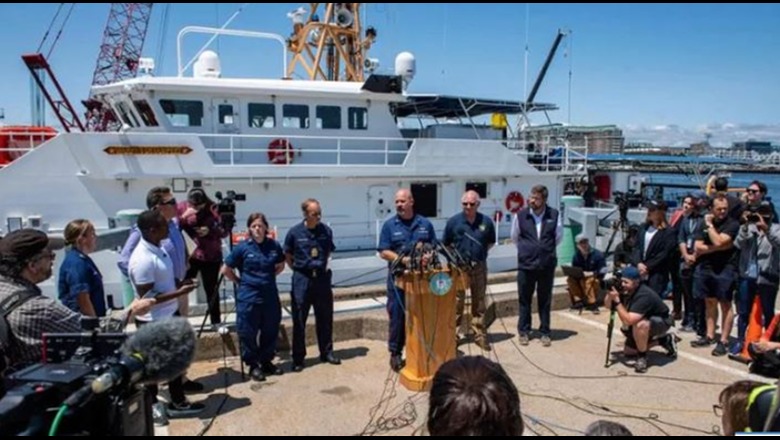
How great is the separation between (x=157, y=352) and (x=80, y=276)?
222 centimetres

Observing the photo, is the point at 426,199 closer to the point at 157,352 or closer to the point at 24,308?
the point at 24,308

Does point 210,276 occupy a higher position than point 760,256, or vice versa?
point 760,256

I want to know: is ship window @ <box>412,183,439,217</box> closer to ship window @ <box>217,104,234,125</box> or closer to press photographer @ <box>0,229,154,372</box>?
ship window @ <box>217,104,234,125</box>

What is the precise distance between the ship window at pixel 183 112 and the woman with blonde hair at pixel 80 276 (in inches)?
286

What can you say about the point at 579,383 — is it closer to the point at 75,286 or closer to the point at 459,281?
the point at 459,281

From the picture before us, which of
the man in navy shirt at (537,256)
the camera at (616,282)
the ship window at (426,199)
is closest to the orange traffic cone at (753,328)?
the camera at (616,282)

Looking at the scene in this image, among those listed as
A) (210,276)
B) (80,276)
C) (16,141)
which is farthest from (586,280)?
(16,141)

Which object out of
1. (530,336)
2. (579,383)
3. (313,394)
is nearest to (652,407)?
(579,383)

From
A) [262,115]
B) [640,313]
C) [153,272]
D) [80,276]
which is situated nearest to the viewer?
[80,276]

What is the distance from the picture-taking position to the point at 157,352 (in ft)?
5.74

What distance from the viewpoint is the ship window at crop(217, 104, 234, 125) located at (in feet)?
34.8

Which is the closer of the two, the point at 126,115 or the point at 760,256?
the point at 760,256

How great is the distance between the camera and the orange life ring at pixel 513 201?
12.3 meters

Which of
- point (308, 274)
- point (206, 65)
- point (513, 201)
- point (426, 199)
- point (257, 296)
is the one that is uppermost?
point (206, 65)
